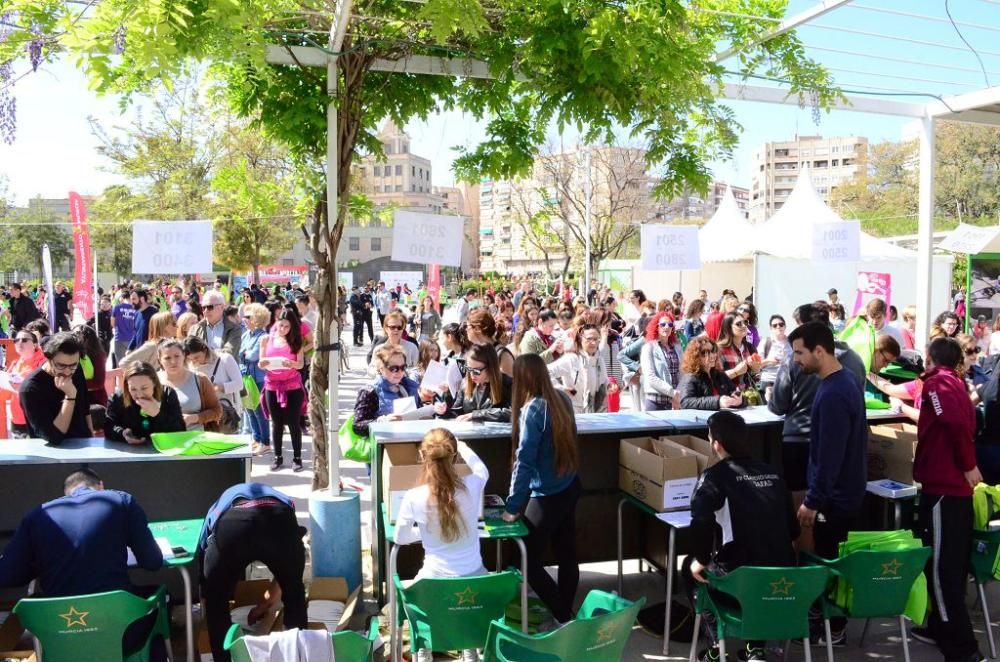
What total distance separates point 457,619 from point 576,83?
3294mm

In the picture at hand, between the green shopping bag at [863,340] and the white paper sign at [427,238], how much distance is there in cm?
367

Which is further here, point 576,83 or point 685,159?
point 685,159

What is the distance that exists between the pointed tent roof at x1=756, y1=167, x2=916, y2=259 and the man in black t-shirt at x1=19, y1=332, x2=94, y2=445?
51.1 feet

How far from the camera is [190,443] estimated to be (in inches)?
204

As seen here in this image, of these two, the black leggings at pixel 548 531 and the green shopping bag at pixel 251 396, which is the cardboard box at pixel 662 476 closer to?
the black leggings at pixel 548 531

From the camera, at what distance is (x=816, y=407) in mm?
4715

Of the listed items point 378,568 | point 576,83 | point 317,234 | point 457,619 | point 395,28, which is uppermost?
point 395,28

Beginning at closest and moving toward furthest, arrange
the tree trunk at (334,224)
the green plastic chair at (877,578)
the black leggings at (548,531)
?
1. the green plastic chair at (877,578)
2. the black leggings at (548,531)
3. the tree trunk at (334,224)

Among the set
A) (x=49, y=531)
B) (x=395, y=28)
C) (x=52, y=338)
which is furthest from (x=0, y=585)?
(x=395, y=28)

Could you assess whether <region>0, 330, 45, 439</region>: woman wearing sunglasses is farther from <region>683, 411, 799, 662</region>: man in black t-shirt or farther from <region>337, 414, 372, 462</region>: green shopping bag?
<region>683, 411, 799, 662</region>: man in black t-shirt

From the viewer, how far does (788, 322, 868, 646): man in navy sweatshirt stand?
464 centimetres

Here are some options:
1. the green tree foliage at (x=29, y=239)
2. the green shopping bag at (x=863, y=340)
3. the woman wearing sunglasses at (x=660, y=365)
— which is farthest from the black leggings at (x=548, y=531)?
the green tree foliage at (x=29, y=239)

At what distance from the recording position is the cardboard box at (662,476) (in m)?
4.98

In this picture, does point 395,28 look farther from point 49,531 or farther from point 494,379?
point 49,531
